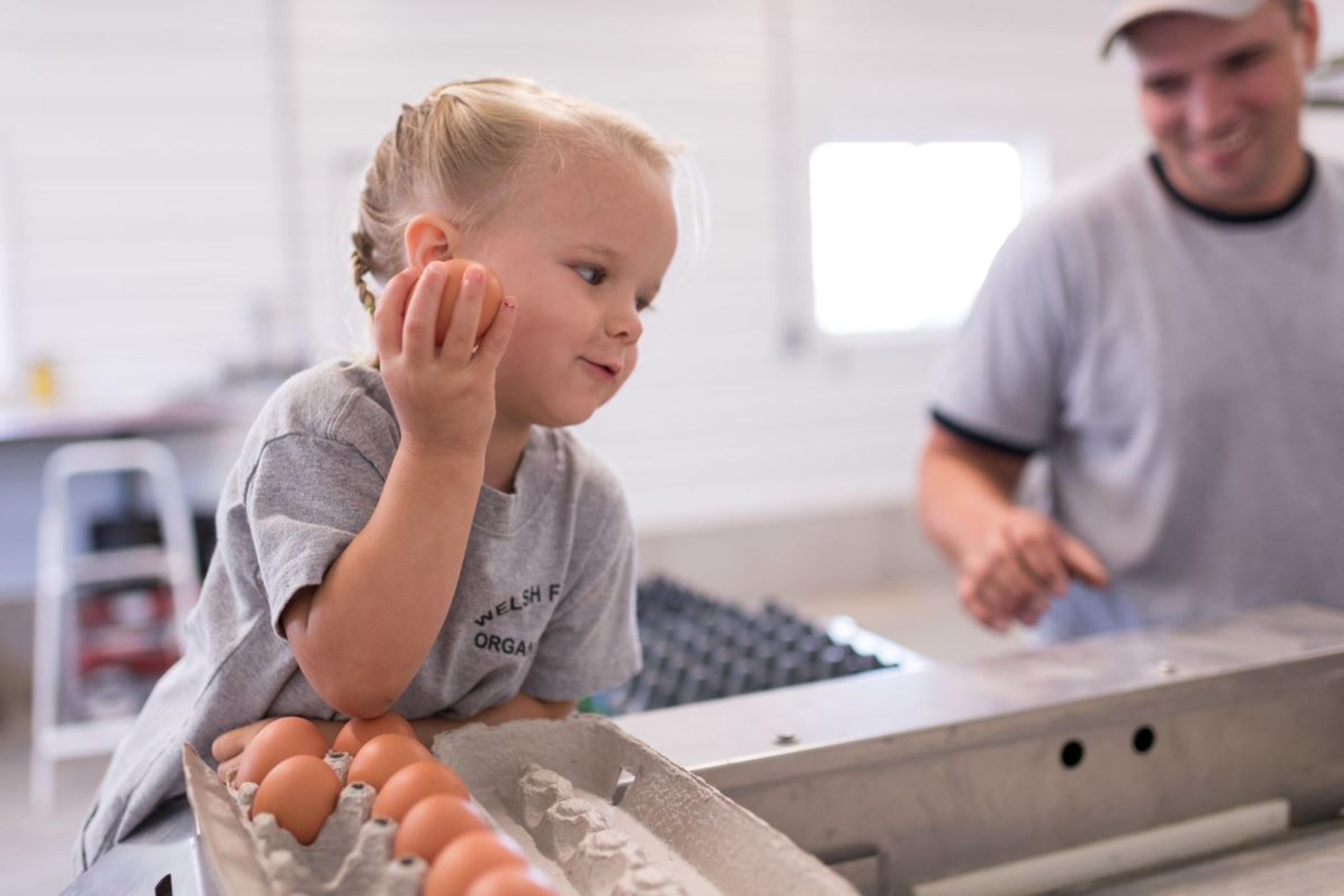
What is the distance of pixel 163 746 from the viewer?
39.0 inches

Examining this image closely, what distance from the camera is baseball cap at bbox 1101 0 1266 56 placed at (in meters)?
1.59

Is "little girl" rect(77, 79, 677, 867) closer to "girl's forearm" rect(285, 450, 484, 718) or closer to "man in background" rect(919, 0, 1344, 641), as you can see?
"girl's forearm" rect(285, 450, 484, 718)

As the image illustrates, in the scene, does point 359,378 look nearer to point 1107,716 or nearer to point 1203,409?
point 1107,716

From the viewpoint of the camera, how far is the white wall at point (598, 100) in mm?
5191

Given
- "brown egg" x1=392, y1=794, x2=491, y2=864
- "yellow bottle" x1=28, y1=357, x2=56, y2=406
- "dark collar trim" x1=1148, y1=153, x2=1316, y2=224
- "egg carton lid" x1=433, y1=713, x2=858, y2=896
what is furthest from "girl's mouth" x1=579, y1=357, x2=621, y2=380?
"yellow bottle" x1=28, y1=357, x2=56, y2=406

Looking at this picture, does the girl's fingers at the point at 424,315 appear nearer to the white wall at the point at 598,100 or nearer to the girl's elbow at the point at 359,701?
the girl's elbow at the point at 359,701

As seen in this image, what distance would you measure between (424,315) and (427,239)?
18 centimetres

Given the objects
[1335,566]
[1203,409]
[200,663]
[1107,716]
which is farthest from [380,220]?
[1335,566]

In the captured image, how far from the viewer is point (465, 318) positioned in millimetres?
762

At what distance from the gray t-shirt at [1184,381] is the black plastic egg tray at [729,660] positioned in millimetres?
440

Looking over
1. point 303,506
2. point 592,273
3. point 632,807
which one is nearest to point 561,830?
point 632,807

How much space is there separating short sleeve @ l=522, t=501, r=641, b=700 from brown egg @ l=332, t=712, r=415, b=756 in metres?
0.23

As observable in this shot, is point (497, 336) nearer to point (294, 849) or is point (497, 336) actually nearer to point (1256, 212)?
point (294, 849)

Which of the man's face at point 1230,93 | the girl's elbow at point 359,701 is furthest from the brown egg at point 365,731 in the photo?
the man's face at point 1230,93
